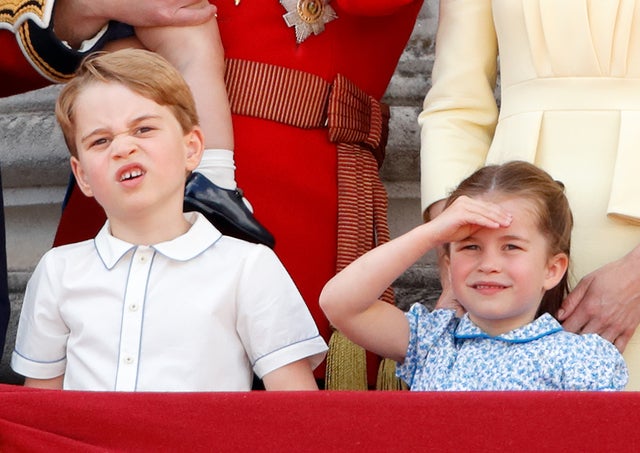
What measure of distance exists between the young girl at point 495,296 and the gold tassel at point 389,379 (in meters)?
0.07

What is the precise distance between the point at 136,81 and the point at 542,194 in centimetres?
63

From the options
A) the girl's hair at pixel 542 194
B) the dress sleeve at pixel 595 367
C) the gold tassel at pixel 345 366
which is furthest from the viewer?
the gold tassel at pixel 345 366

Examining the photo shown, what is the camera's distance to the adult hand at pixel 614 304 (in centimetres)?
196

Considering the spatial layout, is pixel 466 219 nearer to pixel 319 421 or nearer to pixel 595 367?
pixel 595 367

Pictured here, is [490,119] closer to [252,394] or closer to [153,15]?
[153,15]

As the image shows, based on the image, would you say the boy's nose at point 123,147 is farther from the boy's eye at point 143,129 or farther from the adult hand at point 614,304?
the adult hand at point 614,304

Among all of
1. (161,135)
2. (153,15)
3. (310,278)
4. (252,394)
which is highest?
(153,15)

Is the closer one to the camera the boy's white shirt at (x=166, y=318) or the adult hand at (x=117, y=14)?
the boy's white shirt at (x=166, y=318)

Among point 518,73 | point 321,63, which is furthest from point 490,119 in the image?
point 321,63

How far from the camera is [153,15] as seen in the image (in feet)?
7.18

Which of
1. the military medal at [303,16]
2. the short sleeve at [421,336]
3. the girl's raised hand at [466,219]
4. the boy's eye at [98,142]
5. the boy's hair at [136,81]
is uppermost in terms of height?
the military medal at [303,16]

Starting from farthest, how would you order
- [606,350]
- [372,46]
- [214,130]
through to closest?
[372,46] → [214,130] → [606,350]

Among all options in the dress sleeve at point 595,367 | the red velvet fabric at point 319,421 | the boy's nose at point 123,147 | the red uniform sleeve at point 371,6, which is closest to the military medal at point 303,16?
the red uniform sleeve at point 371,6

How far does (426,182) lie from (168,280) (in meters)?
0.52
